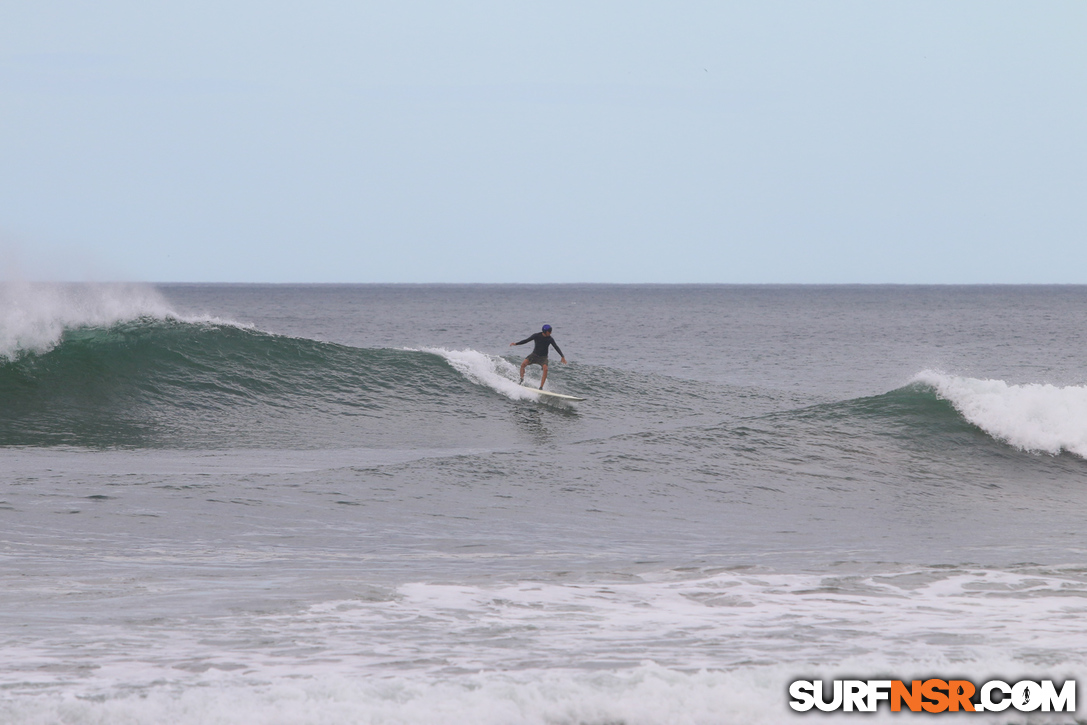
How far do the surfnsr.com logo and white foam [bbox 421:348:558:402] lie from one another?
13.9 metres

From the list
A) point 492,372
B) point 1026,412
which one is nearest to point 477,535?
point 1026,412

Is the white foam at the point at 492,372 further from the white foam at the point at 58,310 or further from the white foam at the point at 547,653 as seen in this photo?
the white foam at the point at 547,653

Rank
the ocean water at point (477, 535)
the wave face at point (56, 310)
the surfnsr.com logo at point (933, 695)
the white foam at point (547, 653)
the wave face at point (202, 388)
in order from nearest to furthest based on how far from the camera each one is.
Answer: the white foam at point (547, 653)
the surfnsr.com logo at point (933, 695)
the ocean water at point (477, 535)
the wave face at point (202, 388)
the wave face at point (56, 310)

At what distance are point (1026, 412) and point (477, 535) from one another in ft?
35.3

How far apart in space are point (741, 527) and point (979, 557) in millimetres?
2263

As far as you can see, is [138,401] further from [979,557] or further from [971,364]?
[971,364]

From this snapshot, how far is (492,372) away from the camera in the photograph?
19922 millimetres

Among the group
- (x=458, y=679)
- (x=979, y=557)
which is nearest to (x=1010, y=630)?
(x=979, y=557)

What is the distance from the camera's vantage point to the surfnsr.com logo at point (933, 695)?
176 inches

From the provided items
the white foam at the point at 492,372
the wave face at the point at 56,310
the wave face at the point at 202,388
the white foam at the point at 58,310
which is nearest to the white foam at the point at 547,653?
the wave face at the point at 202,388

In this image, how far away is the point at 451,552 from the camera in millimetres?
7938

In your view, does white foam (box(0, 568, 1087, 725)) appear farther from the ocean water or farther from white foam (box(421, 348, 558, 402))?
white foam (box(421, 348, 558, 402))

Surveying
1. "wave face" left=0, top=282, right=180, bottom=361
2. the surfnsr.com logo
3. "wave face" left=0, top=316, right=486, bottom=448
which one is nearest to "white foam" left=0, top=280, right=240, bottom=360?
"wave face" left=0, top=282, right=180, bottom=361

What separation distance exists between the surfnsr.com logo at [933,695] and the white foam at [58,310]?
1553cm
